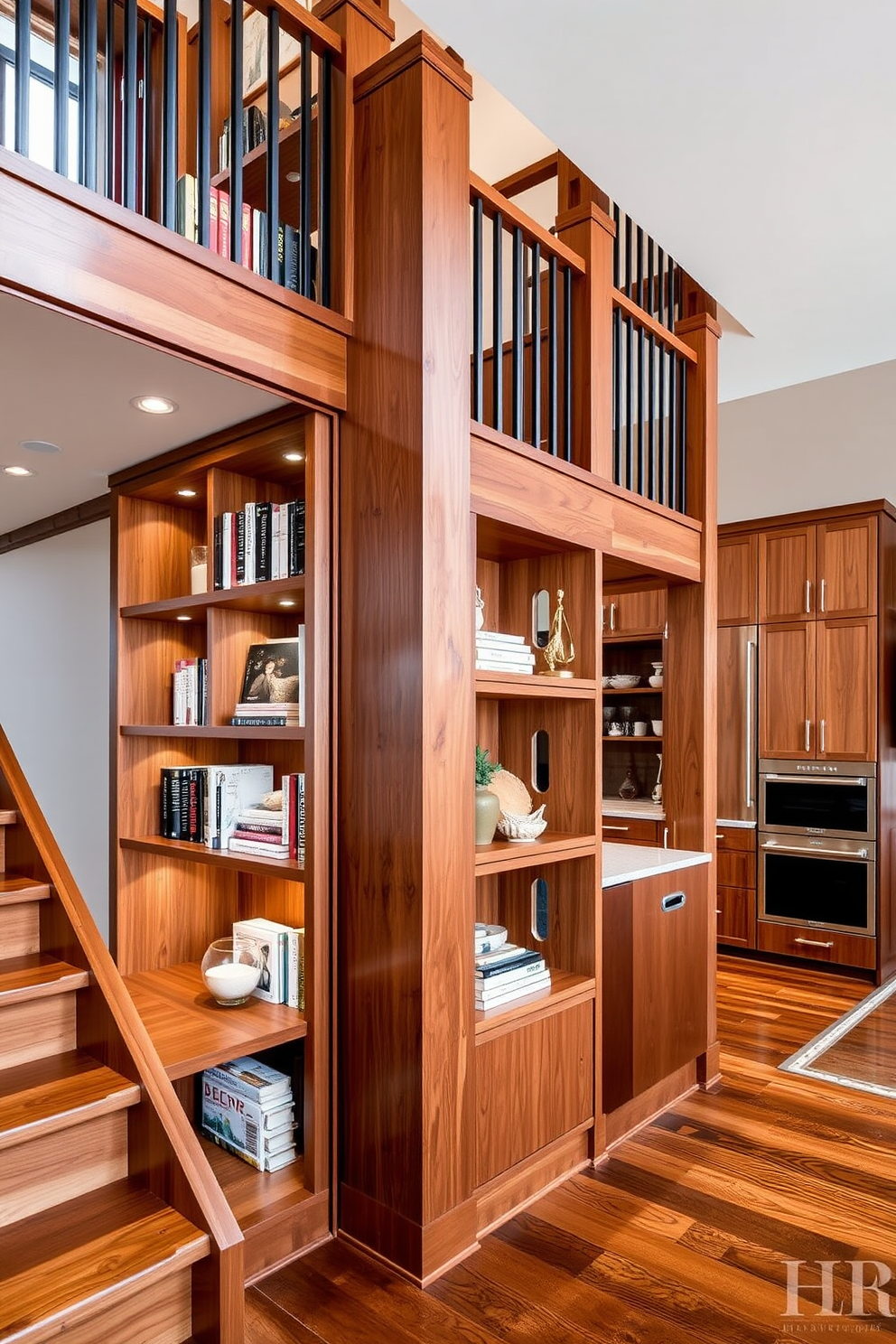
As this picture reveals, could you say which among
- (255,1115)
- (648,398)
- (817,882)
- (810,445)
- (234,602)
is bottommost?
(255,1115)

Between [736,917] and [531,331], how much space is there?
3519 millimetres

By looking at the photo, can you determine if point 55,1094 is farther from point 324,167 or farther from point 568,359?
point 568,359

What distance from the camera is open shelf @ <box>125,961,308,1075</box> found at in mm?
2104

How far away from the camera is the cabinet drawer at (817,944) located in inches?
179

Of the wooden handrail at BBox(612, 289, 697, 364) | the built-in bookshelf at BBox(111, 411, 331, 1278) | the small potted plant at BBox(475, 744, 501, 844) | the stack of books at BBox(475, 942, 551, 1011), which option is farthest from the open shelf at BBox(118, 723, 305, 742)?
the wooden handrail at BBox(612, 289, 697, 364)

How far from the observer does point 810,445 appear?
530 cm

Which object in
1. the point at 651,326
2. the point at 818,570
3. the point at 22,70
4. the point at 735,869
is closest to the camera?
the point at 22,70

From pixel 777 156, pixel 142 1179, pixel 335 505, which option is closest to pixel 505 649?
pixel 335 505

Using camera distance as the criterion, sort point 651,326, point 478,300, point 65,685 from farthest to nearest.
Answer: point 65,685 → point 651,326 → point 478,300

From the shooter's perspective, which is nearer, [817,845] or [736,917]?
[817,845]

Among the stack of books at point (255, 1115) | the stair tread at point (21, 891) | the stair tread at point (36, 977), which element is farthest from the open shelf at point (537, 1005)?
the stair tread at point (21, 891)

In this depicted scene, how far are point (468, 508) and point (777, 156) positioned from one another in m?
1.96

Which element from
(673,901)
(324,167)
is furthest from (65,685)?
(673,901)

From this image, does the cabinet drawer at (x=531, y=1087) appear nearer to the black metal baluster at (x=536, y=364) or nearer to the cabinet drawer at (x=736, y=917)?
the black metal baluster at (x=536, y=364)
